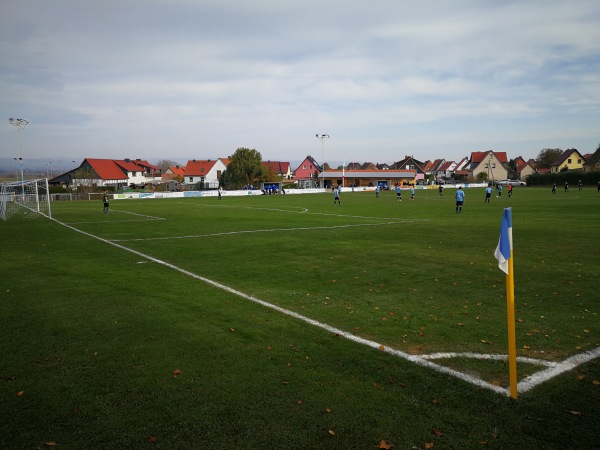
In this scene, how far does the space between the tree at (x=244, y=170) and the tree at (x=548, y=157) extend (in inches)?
3919

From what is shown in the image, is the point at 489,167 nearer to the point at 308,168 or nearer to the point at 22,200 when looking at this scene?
the point at 308,168

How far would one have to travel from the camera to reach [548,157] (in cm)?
13575

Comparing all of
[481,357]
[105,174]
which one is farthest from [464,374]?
[105,174]

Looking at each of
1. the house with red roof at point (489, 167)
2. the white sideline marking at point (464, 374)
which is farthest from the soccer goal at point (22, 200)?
the house with red roof at point (489, 167)

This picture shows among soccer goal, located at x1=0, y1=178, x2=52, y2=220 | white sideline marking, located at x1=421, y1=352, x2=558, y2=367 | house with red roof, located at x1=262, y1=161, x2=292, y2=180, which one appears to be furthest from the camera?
house with red roof, located at x1=262, y1=161, x2=292, y2=180

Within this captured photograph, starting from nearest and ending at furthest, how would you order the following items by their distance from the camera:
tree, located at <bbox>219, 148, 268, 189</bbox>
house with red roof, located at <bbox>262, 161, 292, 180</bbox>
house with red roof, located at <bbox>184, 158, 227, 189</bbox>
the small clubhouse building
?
tree, located at <bbox>219, 148, 268, 189</bbox> < the small clubhouse building < house with red roof, located at <bbox>184, 158, 227, 189</bbox> < house with red roof, located at <bbox>262, 161, 292, 180</bbox>

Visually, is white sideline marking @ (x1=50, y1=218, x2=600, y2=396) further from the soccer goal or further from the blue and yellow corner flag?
the soccer goal

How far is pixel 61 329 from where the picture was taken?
740 centimetres

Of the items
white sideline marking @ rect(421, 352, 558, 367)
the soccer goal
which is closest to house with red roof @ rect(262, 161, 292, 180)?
the soccer goal

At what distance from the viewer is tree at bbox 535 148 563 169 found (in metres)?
134

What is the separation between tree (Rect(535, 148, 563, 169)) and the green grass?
468ft

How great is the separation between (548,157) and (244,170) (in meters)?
106

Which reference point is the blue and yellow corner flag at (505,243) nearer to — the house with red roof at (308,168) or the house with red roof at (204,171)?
the house with red roof at (204,171)

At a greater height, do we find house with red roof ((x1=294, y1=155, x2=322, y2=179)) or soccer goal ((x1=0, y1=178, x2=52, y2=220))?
house with red roof ((x1=294, y1=155, x2=322, y2=179))
